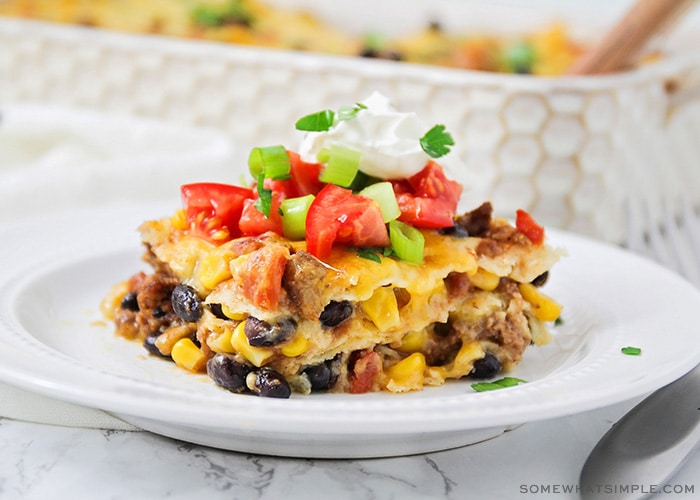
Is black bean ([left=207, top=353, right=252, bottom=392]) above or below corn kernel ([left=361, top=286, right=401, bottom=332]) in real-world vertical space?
below

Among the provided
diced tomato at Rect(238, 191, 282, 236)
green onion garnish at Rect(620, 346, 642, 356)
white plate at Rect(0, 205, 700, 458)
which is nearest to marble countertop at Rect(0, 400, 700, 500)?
white plate at Rect(0, 205, 700, 458)

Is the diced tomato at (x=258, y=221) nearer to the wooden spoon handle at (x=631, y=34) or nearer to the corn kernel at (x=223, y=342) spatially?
the corn kernel at (x=223, y=342)

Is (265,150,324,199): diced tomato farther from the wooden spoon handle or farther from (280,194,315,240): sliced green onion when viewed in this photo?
the wooden spoon handle

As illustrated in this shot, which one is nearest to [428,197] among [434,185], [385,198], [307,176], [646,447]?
[434,185]

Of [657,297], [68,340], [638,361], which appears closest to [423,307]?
[638,361]

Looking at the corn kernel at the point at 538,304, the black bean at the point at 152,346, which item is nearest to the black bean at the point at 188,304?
the black bean at the point at 152,346

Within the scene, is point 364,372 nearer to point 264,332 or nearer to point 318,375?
point 318,375
